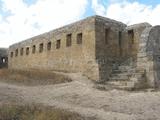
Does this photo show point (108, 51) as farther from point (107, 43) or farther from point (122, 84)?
point (122, 84)

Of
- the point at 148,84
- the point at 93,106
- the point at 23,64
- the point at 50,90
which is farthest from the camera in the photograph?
the point at 23,64

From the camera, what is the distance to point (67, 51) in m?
17.2

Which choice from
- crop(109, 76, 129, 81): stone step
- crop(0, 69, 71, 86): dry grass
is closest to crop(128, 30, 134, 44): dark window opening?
crop(109, 76, 129, 81): stone step

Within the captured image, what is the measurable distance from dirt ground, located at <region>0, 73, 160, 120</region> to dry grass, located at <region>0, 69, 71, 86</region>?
0.92 metres

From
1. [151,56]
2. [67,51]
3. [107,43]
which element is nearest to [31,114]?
[151,56]

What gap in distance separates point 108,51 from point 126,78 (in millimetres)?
2796

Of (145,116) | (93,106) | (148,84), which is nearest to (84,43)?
(148,84)

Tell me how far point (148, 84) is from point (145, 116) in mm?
5093

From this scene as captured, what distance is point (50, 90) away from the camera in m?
11.8

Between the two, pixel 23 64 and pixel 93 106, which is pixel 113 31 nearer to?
pixel 93 106

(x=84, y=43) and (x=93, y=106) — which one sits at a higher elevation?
(x=84, y=43)

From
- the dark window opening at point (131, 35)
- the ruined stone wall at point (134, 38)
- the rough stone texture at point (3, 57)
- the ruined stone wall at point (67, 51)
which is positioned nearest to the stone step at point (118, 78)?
the ruined stone wall at point (67, 51)

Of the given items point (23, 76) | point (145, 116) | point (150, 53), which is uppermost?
point (150, 53)

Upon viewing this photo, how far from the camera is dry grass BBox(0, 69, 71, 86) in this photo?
1380cm
